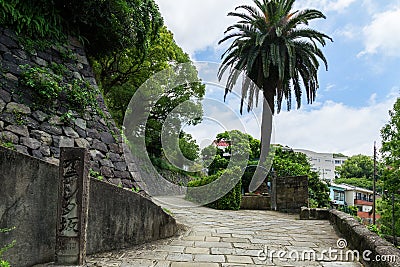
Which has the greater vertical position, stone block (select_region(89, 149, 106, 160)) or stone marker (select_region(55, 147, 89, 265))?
stone block (select_region(89, 149, 106, 160))

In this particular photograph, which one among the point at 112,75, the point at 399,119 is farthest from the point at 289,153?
the point at 112,75

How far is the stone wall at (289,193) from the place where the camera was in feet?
29.9

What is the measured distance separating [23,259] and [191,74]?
11816mm

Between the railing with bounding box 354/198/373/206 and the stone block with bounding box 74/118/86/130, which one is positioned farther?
the railing with bounding box 354/198/373/206

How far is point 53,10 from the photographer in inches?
221

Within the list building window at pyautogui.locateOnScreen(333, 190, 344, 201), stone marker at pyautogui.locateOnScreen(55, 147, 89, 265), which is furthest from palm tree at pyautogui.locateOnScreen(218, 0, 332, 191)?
building window at pyautogui.locateOnScreen(333, 190, 344, 201)

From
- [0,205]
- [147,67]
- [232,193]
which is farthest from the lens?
[147,67]

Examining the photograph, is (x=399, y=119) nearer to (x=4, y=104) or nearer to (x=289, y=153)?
(x=289, y=153)

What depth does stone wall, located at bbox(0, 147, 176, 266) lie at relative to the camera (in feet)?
8.02

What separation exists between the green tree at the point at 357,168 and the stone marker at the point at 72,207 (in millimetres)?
46459

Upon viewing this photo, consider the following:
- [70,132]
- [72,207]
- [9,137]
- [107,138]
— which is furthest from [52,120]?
[72,207]

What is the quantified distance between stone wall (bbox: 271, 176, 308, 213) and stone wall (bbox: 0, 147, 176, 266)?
6.64 metres

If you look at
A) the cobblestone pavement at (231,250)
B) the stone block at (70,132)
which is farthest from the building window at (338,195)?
the stone block at (70,132)

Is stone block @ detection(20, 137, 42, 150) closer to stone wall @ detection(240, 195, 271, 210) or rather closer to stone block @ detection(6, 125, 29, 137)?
stone block @ detection(6, 125, 29, 137)
